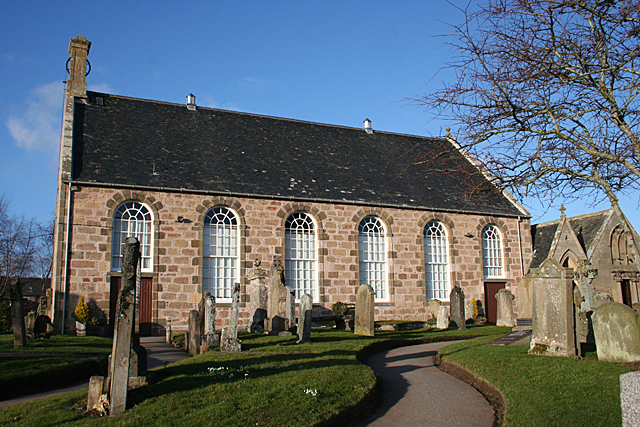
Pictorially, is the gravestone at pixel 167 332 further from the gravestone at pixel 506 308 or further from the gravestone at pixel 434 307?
the gravestone at pixel 506 308

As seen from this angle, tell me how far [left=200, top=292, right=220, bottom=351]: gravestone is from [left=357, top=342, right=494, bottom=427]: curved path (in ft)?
13.8

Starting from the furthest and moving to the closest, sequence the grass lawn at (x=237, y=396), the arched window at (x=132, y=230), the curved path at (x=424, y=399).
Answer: the arched window at (x=132, y=230) < the curved path at (x=424, y=399) < the grass lawn at (x=237, y=396)

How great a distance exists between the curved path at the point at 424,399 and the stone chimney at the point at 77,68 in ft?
64.8

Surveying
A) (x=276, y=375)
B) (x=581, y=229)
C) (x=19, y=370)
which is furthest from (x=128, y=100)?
(x=581, y=229)

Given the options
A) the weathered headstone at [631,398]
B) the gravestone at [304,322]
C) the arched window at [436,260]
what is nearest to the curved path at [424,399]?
the gravestone at [304,322]

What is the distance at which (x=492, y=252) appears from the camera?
27828 mm

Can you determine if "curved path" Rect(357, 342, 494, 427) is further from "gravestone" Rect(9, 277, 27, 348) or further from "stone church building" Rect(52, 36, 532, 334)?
"gravestone" Rect(9, 277, 27, 348)

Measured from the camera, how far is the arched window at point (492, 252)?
2764 centimetres

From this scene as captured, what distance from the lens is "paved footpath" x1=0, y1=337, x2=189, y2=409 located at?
9.16 metres

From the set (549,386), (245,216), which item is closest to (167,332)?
(245,216)

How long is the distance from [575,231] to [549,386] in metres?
22.6

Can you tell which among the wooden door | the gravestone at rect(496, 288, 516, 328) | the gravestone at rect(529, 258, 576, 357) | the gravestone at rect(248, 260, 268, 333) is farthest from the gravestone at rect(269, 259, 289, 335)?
the wooden door

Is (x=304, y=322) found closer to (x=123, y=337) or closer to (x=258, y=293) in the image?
(x=258, y=293)

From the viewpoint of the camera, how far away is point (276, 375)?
9195 millimetres
